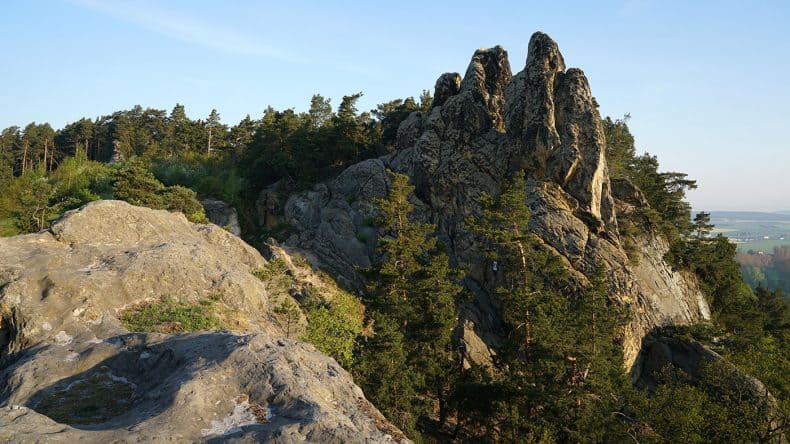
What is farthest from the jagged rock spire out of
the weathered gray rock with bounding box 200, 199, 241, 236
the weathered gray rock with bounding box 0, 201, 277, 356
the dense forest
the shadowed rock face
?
the weathered gray rock with bounding box 200, 199, 241, 236

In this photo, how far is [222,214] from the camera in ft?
178

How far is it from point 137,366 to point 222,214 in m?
43.9

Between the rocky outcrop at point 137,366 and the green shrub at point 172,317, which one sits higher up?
the rocky outcrop at point 137,366

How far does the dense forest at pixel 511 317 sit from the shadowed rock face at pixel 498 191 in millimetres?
2672

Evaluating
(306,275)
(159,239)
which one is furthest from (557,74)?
(159,239)

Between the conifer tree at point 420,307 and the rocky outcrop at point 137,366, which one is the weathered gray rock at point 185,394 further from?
the conifer tree at point 420,307

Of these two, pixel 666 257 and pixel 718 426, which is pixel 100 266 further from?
pixel 666 257

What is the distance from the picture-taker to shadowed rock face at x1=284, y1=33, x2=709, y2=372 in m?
40.2

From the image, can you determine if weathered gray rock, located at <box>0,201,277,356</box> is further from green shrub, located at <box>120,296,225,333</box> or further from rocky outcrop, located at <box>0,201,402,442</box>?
green shrub, located at <box>120,296,225,333</box>

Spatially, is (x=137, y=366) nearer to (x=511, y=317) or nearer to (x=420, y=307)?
(x=420, y=307)

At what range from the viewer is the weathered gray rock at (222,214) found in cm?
5284

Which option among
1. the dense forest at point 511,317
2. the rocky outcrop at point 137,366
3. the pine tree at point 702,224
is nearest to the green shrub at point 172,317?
the rocky outcrop at point 137,366

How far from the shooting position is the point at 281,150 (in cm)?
5862

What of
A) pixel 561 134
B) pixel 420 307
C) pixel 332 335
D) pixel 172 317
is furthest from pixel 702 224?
pixel 172 317
